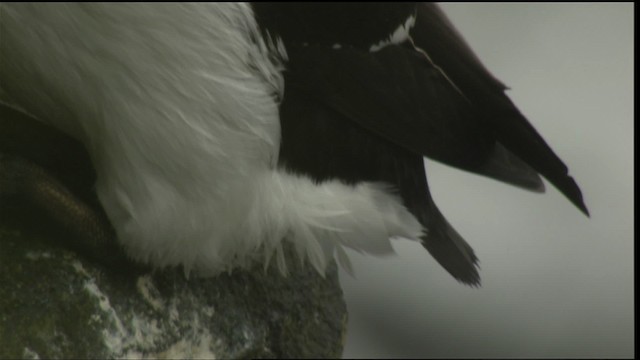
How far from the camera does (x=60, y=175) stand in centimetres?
246

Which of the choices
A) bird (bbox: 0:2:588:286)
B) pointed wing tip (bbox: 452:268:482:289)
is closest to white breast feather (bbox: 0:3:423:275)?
bird (bbox: 0:2:588:286)

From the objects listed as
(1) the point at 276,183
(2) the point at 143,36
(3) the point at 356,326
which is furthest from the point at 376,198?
(3) the point at 356,326

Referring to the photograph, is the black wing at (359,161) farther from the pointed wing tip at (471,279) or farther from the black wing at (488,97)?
the black wing at (488,97)

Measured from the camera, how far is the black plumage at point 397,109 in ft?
7.83

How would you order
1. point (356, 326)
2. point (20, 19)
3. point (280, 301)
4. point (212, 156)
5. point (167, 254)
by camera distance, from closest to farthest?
point (20, 19), point (212, 156), point (167, 254), point (280, 301), point (356, 326)

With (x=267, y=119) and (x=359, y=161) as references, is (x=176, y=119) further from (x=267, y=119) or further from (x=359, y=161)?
(x=359, y=161)

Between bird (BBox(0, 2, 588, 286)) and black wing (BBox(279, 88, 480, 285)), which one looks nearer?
bird (BBox(0, 2, 588, 286))

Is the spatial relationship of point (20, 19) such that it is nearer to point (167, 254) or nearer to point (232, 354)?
point (167, 254)

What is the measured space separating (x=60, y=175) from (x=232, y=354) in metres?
0.44

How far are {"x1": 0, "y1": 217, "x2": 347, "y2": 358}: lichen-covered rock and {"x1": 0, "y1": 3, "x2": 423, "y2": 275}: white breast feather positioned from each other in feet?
0.21

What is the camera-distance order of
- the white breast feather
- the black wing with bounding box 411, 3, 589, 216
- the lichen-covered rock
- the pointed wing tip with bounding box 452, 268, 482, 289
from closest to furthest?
the white breast feather
the lichen-covered rock
the black wing with bounding box 411, 3, 589, 216
the pointed wing tip with bounding box 452, 268, 482, 289

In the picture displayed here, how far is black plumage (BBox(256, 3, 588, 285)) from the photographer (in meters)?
2.39

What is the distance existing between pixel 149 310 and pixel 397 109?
51cm

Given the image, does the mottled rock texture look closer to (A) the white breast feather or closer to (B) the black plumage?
(A) the white breast feather
